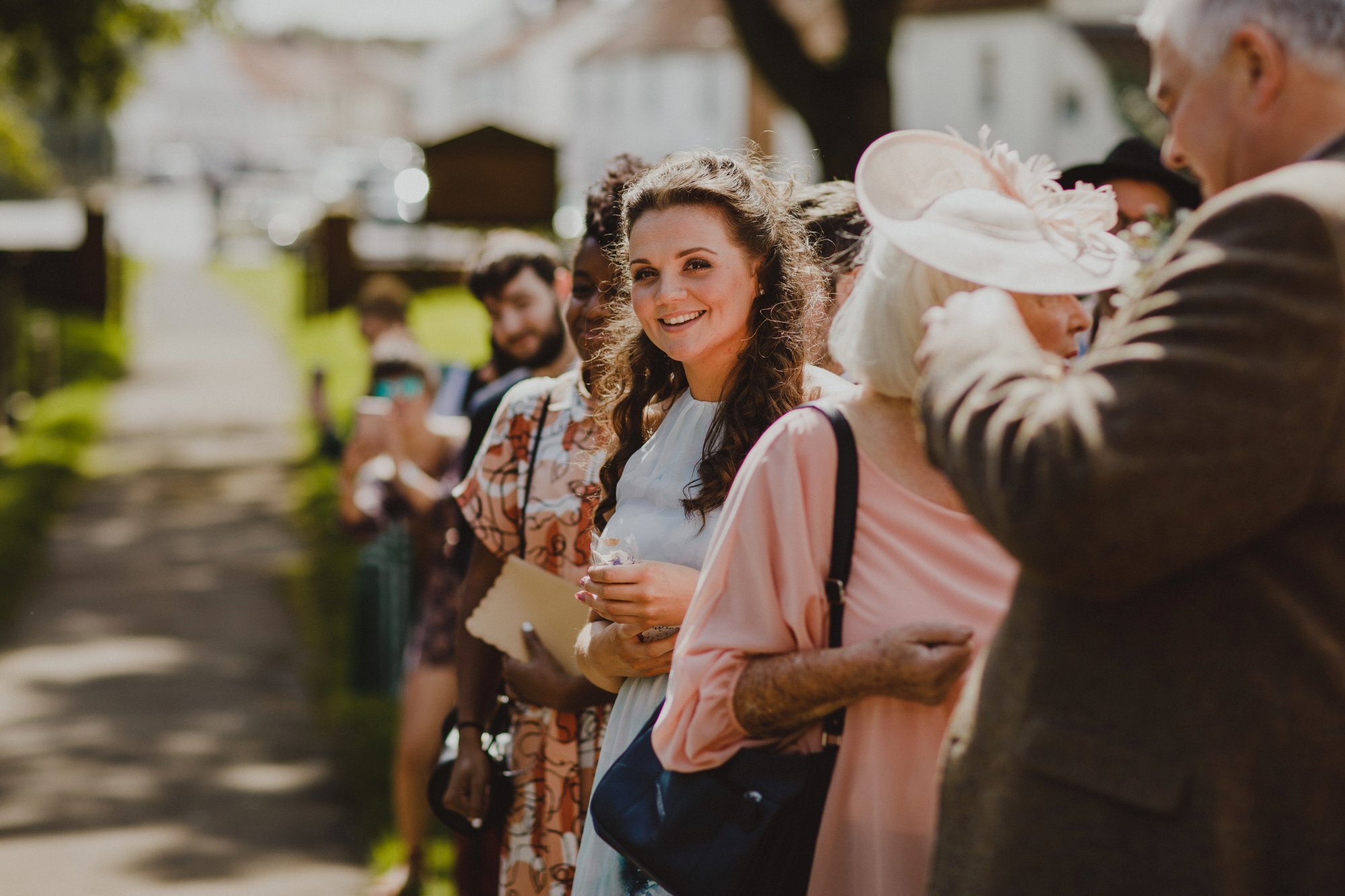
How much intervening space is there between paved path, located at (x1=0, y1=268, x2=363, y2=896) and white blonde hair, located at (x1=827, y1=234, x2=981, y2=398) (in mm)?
3661

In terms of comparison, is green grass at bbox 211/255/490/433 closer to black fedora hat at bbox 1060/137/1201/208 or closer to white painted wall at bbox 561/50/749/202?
black fedora hat at bbox 1060/137/1201/208

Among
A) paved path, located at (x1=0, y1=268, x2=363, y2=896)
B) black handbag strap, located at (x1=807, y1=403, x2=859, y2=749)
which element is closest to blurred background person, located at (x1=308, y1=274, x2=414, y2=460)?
paved path, located at (x1=0, y1=268, x2=363, y2=896)

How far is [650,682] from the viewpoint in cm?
258

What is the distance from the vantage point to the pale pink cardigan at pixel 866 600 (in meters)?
2.00

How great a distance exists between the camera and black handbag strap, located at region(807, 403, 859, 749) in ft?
6.59

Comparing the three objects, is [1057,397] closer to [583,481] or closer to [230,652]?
[583,481]

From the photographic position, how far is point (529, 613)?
121 inches

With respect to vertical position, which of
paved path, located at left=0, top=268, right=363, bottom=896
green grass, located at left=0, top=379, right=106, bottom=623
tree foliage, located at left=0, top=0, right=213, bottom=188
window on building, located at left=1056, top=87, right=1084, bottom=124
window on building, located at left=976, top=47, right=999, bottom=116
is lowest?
paved path, located at left=0, top=268, right=363, bottom=896

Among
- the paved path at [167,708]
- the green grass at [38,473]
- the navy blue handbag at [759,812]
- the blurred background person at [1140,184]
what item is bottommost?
the paved path at [167,708]

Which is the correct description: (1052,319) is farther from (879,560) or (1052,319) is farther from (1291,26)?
(1291,26)

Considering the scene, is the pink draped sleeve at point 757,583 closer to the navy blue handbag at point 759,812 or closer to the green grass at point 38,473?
the navy blue handbag at point 759,812

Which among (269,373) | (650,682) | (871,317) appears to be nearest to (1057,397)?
(871,317)

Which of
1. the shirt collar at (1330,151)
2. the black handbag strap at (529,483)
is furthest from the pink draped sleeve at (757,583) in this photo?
the black handbag strap at (529,483)

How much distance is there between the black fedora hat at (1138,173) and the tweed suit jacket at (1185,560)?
8.27 ft
